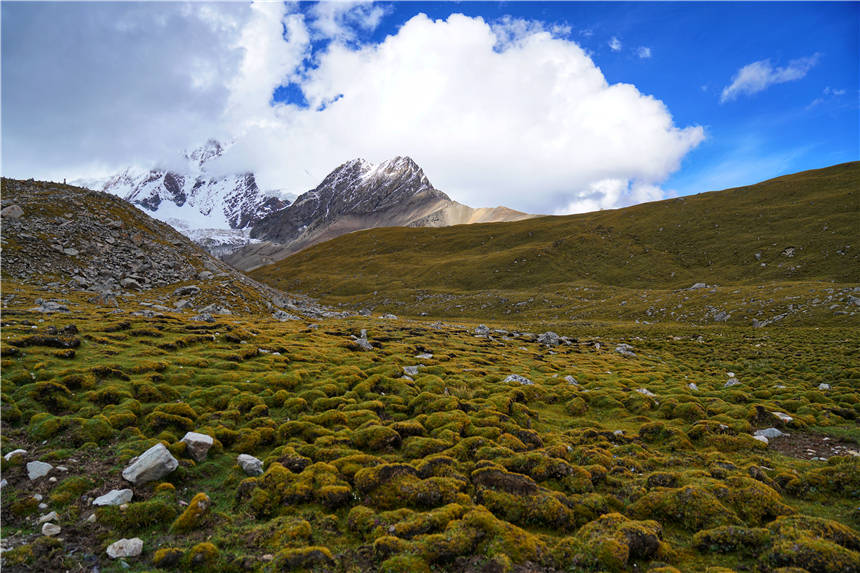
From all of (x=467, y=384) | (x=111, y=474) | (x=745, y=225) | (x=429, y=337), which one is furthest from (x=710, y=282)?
(x=111, y=474)

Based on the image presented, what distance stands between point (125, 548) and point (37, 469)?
468 cm

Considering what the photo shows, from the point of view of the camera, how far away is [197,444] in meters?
13.4

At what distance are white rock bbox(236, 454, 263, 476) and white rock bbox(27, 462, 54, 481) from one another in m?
5.00

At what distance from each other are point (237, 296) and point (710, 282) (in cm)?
Result: 9591

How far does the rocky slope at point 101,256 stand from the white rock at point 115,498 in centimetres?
3555

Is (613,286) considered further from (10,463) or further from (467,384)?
(10,463)

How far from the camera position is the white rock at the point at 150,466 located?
37.3ft

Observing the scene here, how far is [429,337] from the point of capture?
42562 millimetres

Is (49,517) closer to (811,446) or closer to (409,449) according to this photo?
(409,449)

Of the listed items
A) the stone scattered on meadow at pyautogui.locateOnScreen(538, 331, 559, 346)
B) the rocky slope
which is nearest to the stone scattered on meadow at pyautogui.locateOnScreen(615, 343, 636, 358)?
the stone scattered on meadow at pyautogui.locateOnScreen(538, 331, 559, 346)

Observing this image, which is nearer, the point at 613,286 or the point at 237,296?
the point at 237,296

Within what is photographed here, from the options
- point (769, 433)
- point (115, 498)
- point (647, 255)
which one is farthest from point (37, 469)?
point (647, 255)

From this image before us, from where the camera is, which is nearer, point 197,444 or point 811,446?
point 197,444

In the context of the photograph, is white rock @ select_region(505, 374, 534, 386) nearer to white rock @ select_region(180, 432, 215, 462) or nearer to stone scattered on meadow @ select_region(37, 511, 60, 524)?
white rock @ select_region(180, 432, 215, 462)
